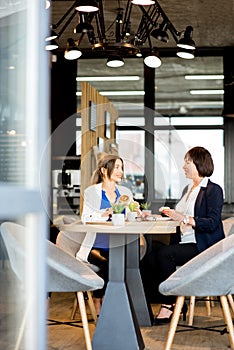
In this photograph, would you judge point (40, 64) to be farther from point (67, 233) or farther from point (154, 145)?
point (154, 145)

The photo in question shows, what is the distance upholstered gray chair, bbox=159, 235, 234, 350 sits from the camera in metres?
3.84

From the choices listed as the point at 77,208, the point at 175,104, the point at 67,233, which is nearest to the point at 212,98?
the point at 175,104

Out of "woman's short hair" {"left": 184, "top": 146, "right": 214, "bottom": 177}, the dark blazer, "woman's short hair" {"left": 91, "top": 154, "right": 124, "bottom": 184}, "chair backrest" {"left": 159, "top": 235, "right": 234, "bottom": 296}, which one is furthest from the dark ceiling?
"chair backrest" {"left": 159, "top": 235, "right": 234, "bottom": 296}

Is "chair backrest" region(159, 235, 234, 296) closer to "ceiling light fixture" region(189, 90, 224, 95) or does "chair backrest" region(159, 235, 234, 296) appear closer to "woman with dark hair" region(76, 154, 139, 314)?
"woman with dark hair" region(76, 154, 139, 314)

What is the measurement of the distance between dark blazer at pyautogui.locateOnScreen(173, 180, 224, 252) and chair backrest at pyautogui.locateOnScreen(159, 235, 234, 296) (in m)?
1.07

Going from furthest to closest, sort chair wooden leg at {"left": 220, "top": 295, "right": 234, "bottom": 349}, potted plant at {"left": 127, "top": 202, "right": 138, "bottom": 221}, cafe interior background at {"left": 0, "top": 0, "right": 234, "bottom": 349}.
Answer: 1. cafe interior background at {"left": 0, "top": 0, "right": 234, "bottom": 349}
2. potted plant at {"left": 127, "top": 202, "right": 138, "bottom": 221}
3. chair wooden leg at {"left": 220, "top": 295, "right": 234, "bottom": 349}

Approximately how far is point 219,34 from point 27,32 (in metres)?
8.42

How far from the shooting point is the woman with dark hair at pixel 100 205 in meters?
5.27

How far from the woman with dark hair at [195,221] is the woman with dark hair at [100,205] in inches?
16.2

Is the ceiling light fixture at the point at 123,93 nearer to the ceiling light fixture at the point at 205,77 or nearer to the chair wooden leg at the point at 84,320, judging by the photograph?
the ceiling light fixture at the point at 205,77

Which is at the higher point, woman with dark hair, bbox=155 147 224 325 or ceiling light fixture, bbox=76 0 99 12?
ceiling light fixture, bbox=76 0 99 12

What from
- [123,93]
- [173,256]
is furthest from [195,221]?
[123,93]

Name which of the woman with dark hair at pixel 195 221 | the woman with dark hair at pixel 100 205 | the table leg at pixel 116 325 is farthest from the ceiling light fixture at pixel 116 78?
the table leg at pixel 116 325

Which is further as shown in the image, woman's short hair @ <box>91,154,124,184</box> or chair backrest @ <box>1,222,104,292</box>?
woman's short hair @ <box>91,154,124,184</box>
